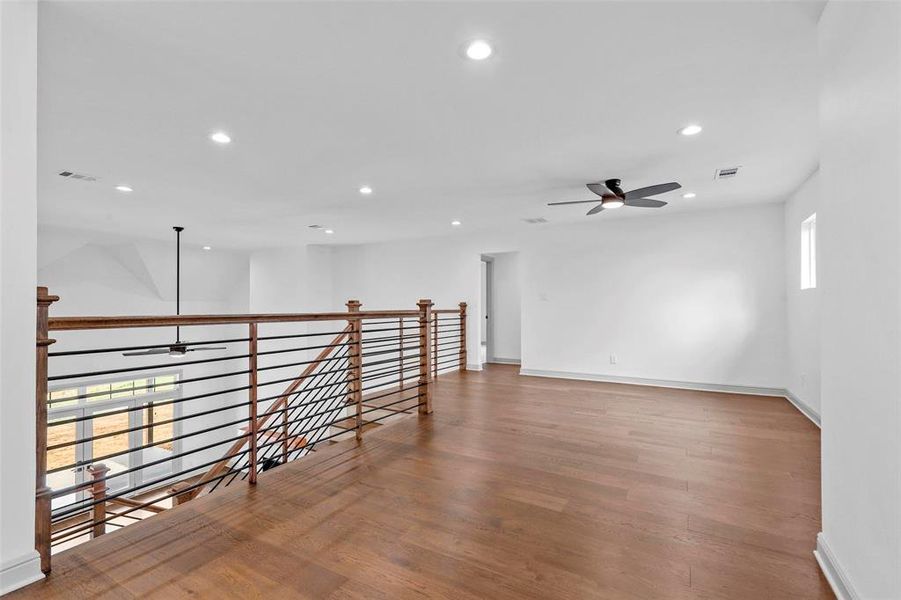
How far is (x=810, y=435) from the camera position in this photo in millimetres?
3609

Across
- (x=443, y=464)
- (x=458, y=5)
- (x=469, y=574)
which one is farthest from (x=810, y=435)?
(x=458, y=5)

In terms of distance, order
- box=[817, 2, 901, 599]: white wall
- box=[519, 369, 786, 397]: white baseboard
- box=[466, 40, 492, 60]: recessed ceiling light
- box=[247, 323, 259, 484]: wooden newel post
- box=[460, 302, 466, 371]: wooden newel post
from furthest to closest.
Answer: box=[460, 302, 466, 371]: wooden newel post, box=[519, 369, 786, 397]: white baseboard, box=[247, 323, 259, 484]: wooden newel post, box=[466, 40, 492, 60]: recessed ceiling light, box=[817, 2, 901, 599]: white wall

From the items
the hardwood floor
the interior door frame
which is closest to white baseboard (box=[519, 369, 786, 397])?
the interior door frame

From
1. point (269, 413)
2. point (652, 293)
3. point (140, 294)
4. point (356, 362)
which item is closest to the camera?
point (269, 413)

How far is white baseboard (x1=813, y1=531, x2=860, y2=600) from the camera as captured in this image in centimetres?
154

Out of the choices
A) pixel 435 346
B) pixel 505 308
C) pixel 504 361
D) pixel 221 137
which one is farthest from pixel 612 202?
pixel 504 361

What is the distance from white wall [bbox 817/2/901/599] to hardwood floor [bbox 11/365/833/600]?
45 cm

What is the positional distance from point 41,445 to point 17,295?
0.62m

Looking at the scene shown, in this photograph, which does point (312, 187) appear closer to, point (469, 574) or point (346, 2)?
point (346, 2)

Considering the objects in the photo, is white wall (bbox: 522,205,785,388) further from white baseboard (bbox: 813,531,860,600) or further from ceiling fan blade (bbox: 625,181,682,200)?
white baseboard (bbox: 813,531,860,600)

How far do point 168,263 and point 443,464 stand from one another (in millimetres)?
7568

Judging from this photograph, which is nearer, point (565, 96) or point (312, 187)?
point (565, 96)

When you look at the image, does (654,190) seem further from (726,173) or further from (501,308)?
(501,308)

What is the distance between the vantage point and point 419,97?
2.59 metres
